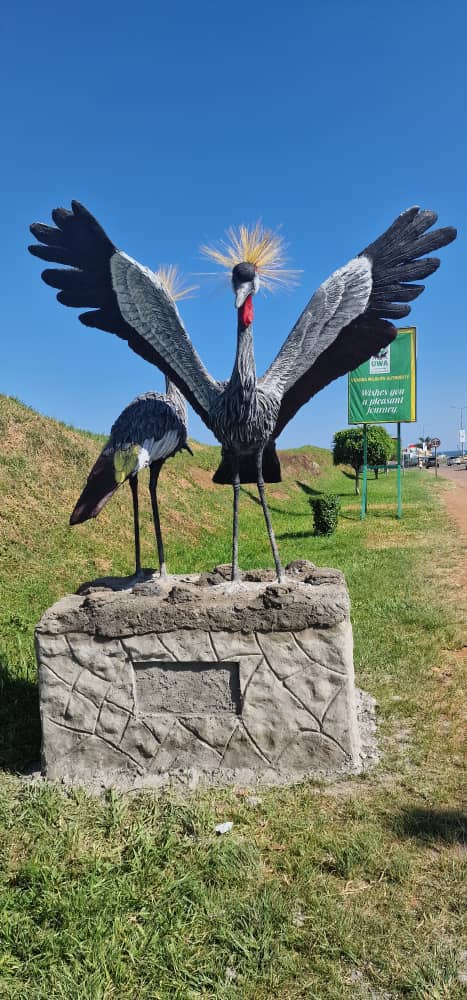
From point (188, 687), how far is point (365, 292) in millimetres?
2612

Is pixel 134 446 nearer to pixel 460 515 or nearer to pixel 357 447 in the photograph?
pixel 460 515

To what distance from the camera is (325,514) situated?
42.9ft

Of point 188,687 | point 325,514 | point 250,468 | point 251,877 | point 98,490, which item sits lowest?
point 251,877

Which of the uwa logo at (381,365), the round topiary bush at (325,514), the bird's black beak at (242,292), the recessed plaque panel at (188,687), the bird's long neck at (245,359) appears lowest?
the recessed plaque panel at (188,687)

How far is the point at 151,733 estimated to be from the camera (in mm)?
3662

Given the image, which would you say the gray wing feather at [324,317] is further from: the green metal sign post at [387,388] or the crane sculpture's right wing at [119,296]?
the green metal sign post at [387,388]

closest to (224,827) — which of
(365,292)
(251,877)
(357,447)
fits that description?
(251,877)

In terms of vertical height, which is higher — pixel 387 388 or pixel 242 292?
pixel 387 388

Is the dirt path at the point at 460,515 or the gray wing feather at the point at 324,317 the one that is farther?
the dirt path at the point at 460,515

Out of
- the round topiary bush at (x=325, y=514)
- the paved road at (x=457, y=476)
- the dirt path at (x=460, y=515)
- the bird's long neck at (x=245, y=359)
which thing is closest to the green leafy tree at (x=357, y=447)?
the dirt path at (x=460, y=515)

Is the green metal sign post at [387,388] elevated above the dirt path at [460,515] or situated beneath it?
elevated above

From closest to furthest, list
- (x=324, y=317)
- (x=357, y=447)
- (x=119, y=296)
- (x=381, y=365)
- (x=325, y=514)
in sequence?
(x=119, y=296) → (x=324, y=317) → (x=325, y=514) → (x=381, y=365) → (x=357, y=447)

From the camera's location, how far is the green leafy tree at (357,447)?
2403 centimetres

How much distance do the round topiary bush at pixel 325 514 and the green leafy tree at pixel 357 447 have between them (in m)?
10.8
